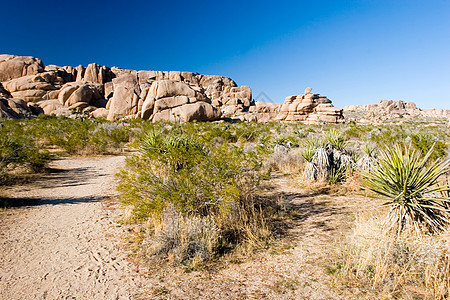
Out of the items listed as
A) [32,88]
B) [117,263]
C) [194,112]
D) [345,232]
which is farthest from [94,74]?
[345,232]

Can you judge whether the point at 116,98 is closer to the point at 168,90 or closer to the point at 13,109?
the point at 168,90

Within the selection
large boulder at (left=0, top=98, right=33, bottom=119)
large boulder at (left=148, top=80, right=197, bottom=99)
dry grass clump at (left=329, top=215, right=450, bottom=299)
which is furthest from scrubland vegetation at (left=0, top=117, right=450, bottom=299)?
large boulder at (left=0, top=98, right=33, bottom=119)

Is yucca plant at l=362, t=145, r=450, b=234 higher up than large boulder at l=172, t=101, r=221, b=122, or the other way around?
large boulder at l=172, t=101, r=221, b=122

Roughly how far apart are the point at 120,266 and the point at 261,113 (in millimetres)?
50962

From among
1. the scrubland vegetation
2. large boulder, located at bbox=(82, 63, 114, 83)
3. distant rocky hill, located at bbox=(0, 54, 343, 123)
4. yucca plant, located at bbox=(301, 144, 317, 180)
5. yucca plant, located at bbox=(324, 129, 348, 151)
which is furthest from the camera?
large boulder, located at bbox=(82, 63, 114, 83)

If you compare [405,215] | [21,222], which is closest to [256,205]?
[405,215]

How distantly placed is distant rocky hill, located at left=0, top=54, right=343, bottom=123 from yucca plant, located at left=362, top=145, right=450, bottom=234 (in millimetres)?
26229

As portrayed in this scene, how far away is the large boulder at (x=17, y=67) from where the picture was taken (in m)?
46.1

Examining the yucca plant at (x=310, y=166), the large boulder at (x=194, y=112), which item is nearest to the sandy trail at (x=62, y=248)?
the yucca plant at (x=310, y=166)

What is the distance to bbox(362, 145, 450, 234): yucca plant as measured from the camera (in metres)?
3.24

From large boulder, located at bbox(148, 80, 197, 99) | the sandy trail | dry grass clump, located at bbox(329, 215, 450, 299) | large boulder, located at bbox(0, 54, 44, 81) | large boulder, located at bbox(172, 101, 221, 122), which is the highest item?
large boulder, located at bbox(0, 54, 44, 81)

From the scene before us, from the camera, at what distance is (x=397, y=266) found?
2.86m

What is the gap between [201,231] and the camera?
3.83 m

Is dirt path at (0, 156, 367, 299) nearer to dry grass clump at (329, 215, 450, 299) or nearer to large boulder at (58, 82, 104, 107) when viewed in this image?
dry grass clump at (329, 215, 450, 299)
